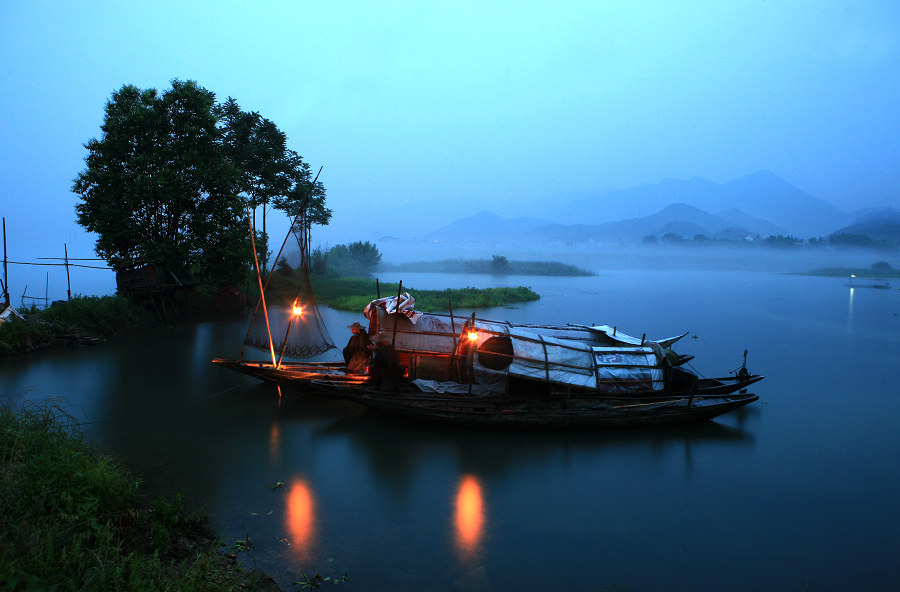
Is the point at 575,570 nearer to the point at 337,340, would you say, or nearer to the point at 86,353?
the point at 337,340

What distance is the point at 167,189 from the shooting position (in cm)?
1652

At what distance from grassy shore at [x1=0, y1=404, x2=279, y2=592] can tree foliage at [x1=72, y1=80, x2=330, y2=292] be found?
11.6m

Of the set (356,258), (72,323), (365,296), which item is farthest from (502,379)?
(356,258)

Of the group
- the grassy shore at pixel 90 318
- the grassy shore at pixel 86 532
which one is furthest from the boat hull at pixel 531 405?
the grassy shore at pixel 86 532

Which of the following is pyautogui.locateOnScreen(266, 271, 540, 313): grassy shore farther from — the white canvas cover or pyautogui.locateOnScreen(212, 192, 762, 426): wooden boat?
the white canvas cover

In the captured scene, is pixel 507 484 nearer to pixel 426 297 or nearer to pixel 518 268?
pixel 426 297

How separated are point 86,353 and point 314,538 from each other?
11.7 meters

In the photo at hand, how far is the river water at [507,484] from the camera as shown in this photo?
5551mm

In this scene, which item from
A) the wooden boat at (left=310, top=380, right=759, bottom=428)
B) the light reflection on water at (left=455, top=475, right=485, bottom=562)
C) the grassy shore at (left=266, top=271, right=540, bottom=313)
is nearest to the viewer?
the light reflection on water at (left=455, top=475, right=485, bottom=562)

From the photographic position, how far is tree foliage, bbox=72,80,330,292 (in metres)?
16.3

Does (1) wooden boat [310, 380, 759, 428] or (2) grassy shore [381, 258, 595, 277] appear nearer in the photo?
(1) wooden boat [310, 380, 759, 428]

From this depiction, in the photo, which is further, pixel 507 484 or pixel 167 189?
pixel 167 189

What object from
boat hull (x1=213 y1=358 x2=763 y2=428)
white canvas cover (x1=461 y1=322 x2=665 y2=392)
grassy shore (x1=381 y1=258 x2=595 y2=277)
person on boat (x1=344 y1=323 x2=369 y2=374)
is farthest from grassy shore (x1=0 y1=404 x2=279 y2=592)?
grassy shore (x1=381 y1=258 x2=595 y2=277)

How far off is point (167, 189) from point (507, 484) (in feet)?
49.2
